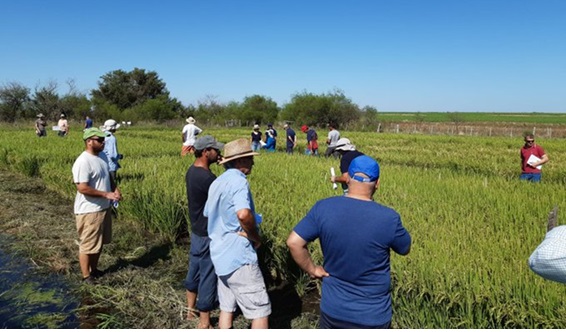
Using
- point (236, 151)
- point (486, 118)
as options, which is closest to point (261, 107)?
point (236, 151)

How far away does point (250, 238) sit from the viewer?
301cm

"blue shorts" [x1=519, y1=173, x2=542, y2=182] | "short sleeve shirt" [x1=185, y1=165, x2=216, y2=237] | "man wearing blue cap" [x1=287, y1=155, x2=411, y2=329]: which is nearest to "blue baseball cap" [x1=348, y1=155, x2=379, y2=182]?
"man wearing blue cap" [x1=287, y1=155, x2=411, y2=329]

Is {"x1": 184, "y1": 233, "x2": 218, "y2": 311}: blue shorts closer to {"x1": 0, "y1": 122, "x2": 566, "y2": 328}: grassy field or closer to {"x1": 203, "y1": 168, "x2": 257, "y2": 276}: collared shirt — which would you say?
{"x1": 203, "y1": 168, "x2": 257, "y2": 276}: collared shirt

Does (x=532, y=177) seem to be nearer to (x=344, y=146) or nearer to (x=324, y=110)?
(x=344, y=146)

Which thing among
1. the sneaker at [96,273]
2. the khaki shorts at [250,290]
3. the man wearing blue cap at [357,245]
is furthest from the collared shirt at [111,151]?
the man wearing blue cap at [357,245]

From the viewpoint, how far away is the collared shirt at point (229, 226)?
295 centimetres

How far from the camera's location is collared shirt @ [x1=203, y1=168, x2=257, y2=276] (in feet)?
9.69

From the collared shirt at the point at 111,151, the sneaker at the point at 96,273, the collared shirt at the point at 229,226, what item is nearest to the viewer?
the collared shirt at the point at 229,226

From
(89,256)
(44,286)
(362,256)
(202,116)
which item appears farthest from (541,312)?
(202,116)

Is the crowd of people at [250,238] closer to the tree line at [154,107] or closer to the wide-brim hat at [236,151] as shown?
the wide-brim hat at [236,151]

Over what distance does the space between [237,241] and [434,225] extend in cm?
272

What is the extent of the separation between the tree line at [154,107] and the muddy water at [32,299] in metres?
42.6

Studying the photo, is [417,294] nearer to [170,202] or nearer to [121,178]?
[170,202]

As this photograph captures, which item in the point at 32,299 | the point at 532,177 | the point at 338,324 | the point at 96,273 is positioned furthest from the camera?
the point at 532,177
